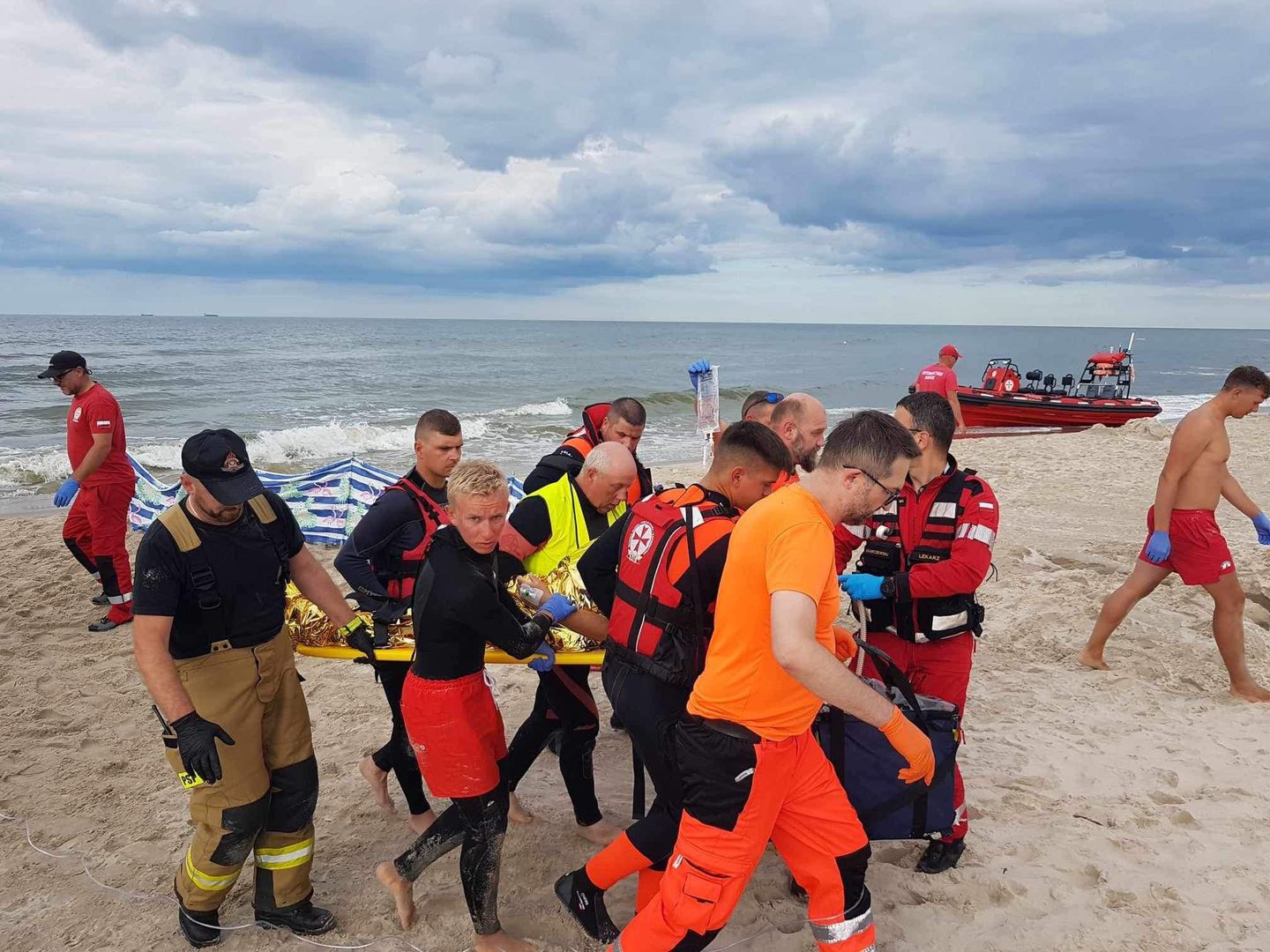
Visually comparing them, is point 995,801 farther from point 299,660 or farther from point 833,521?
point 299,660

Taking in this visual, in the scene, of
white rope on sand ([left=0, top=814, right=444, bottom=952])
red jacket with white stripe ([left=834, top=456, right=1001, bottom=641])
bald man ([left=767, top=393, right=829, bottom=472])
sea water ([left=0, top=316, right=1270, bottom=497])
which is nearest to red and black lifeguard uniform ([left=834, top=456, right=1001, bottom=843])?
red jacket with white stripe ([left=834, top=456, right=1001, bottom=641])

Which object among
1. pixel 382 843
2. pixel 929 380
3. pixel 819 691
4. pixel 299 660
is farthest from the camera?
pixel 929 380

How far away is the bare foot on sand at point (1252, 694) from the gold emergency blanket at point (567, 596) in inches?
165

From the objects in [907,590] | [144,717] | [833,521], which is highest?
[833,521]

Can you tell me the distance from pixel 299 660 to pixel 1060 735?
5.23 meters

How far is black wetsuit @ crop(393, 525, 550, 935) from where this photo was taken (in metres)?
2.71

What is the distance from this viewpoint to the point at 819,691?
2.07 metres

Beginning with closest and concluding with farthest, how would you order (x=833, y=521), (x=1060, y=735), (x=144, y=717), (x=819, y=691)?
A: (x=819, y=691)
(x=833, y=521)
(x=1060, y=735)
(x=144, y=717)

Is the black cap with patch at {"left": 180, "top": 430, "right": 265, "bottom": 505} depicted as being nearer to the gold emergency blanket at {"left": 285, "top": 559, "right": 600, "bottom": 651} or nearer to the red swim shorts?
the gold emergency blanket at {"left": 285, "top": 559, "right": 600, "bottom": 651}

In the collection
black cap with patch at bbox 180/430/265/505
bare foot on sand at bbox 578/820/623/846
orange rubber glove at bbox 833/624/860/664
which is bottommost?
bare foot on sand at bbox 578/820/623/846

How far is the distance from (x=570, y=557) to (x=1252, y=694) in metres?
4.31

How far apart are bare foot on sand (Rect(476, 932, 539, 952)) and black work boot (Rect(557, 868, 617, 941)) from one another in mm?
207

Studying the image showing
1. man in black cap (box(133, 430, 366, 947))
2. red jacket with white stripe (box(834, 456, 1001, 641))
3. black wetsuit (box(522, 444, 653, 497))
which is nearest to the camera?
man in black cap (box(133, 430, 366, 947))

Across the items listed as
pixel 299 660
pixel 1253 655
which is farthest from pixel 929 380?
pixel 299 660
